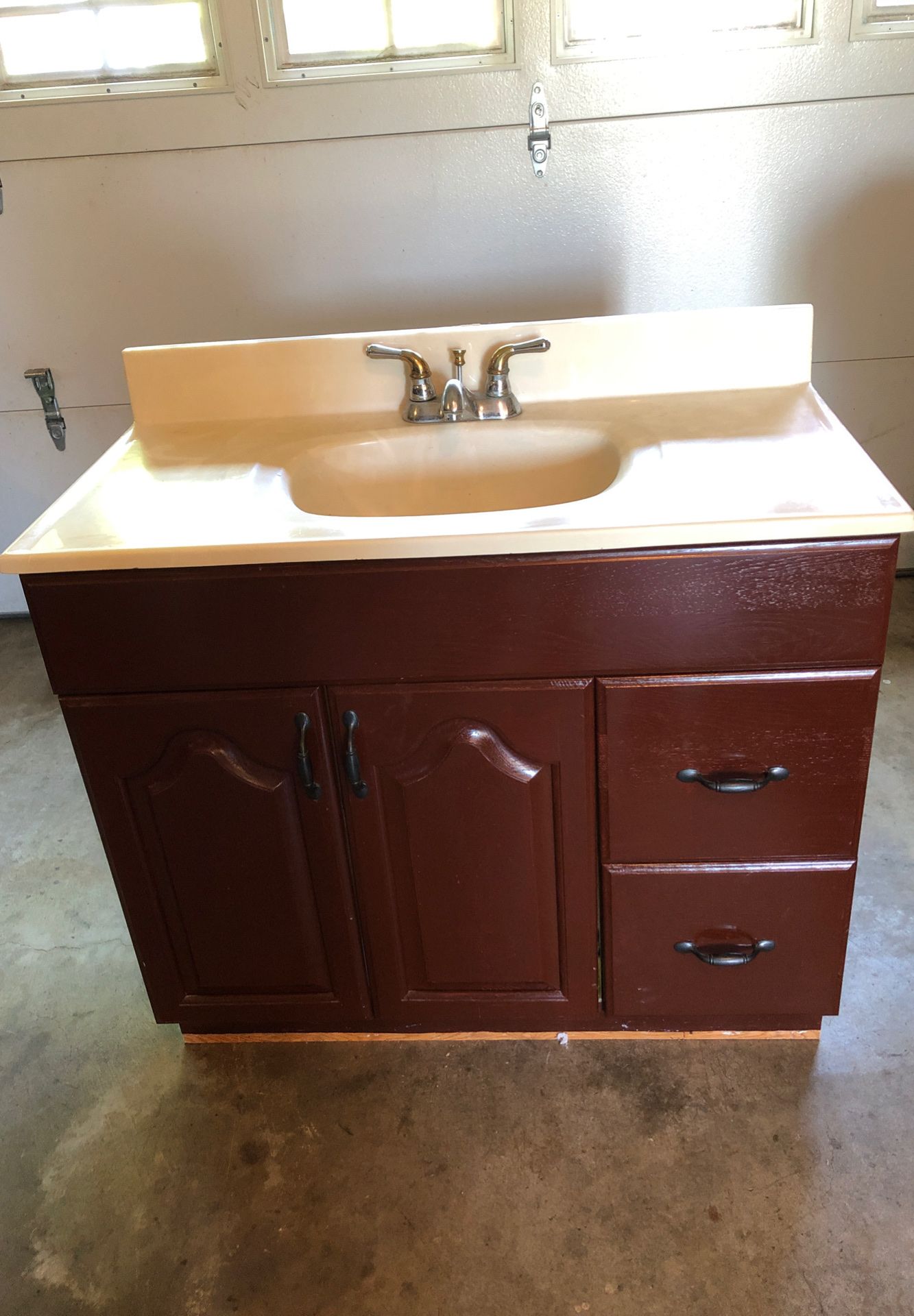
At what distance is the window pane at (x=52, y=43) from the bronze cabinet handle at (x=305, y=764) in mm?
1654

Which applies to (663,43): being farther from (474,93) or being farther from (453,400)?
(453,400)

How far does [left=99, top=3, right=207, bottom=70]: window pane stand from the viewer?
2021 mm

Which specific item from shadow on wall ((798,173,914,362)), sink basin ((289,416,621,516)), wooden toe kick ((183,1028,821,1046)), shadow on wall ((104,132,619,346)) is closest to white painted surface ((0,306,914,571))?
sink basin ((289,416,621,516))

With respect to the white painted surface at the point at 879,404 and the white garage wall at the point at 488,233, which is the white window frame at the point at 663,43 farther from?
the white painted surface at the point at 879,404

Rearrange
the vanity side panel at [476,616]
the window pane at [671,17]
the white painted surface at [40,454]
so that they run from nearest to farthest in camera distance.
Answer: the vanity side panel at [476,616] < the window pane at [671,17] < the white painted surface at [40,454]

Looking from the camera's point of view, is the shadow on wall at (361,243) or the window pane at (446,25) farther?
the shadow on wall at (361,243)

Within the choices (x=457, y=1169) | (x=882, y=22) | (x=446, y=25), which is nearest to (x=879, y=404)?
(x=882, y=22)

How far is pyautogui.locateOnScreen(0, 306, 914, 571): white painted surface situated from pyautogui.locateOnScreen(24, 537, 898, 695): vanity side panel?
1.0 inches

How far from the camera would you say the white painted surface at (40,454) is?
244cm

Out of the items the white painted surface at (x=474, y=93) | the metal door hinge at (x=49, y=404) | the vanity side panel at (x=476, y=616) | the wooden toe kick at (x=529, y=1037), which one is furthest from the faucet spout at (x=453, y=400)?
the metal door hinge at (x=49, y=404)

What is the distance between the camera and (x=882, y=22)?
1.98m

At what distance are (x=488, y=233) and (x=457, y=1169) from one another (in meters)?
1.79

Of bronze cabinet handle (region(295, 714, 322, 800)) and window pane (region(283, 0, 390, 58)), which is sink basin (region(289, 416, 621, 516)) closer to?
bronze cabinet handle (region(295, 714, 322, 800))

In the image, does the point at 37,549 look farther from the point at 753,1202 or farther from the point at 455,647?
the point at 753,1202
